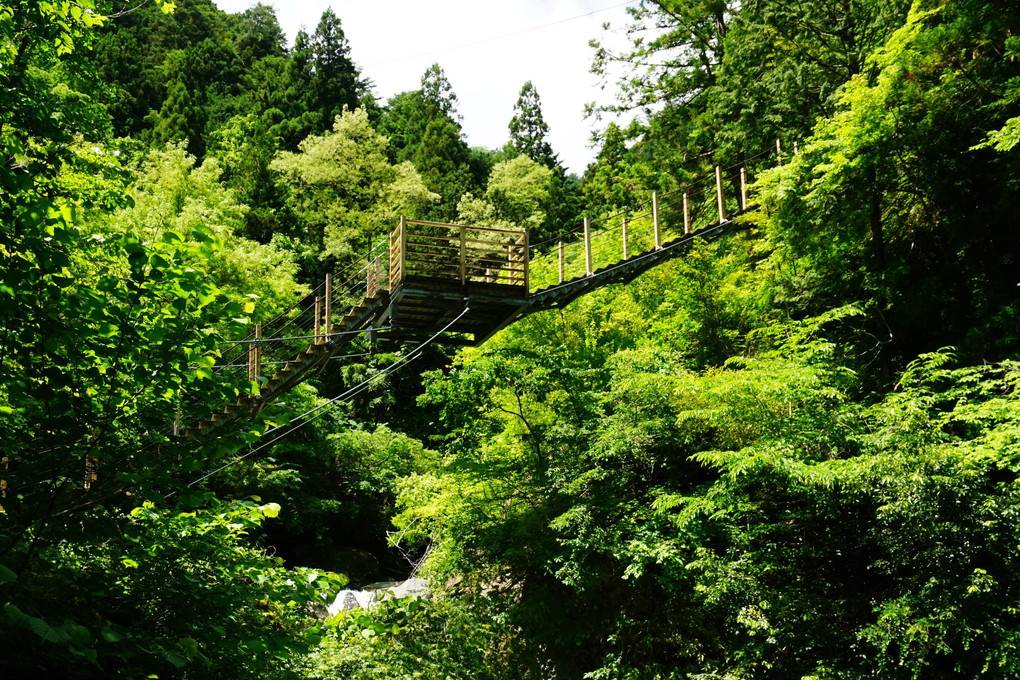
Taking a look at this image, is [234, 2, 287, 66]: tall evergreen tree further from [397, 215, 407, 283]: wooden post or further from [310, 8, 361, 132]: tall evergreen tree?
[397, 215, 407, 283]: wooden post

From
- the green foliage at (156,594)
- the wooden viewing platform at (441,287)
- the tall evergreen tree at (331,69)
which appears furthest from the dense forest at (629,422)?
the tall evergreen tree at (331,69)

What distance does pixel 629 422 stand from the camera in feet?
36.9

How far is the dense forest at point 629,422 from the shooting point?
4.03 meters

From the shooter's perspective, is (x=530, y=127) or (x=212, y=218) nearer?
(x=212, y=218)

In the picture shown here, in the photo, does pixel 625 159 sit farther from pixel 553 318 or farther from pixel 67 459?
pixel 67 459

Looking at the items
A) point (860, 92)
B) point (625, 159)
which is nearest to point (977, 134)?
point (860, 92)

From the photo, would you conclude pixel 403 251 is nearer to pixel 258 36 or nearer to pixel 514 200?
pixel 514 200

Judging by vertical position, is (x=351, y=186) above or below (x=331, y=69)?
below


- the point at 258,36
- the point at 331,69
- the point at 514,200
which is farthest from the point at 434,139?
the point at 258,36

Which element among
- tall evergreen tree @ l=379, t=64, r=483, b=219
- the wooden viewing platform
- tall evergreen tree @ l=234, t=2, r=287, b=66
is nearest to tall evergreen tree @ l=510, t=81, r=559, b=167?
tall evergreen tree @ l=379, t=64, r=483, b=219

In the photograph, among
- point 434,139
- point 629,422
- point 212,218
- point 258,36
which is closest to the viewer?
point 629,422

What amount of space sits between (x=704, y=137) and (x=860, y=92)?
7506 millimetres

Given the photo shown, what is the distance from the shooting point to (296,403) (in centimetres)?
1869

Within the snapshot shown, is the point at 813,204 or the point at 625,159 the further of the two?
the point at 625,159
